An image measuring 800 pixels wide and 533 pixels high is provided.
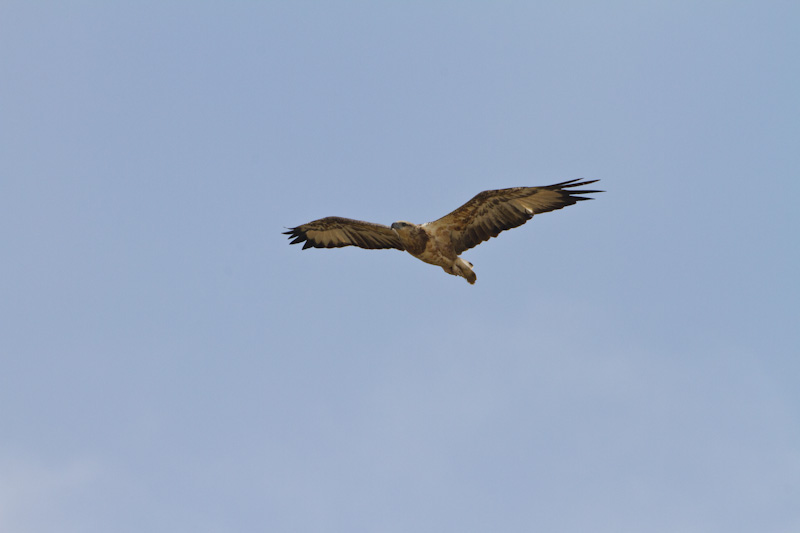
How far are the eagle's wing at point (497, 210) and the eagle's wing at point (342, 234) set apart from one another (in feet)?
5.23

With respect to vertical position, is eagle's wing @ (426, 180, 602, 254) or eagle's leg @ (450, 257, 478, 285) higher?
eagle's wing @ (426, 180, 602, 254)

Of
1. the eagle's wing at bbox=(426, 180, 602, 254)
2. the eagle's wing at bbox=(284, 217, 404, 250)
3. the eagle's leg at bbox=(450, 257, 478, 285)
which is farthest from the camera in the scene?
the eagle's wing at bbox=(284, 217, 404, 250)

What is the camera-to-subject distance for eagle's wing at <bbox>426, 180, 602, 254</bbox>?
16.0 m

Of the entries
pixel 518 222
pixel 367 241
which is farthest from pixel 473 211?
pixel 367 241

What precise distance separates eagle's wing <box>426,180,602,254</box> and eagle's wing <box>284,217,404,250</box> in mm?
1594

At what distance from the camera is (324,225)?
18750 mm

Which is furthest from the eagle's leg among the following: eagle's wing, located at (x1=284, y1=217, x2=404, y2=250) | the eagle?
eagle's wing, located at (x1=284, y1=217, x2=404, y2=250)

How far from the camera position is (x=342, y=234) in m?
18.9

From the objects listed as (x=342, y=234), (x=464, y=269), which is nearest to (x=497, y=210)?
(x=464, y=269)

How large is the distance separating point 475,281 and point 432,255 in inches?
39.7

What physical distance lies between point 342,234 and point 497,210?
3962 millimetres

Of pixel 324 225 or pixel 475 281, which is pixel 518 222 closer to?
pixel 475 281

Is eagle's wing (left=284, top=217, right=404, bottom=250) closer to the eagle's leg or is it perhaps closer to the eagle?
the eagle

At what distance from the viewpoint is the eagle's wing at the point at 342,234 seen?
18.2 metres
